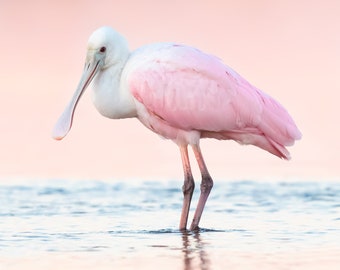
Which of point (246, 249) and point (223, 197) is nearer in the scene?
point (246, 249)

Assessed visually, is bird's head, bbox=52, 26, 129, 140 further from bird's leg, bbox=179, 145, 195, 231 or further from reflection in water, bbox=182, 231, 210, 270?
reflection in water, bbox=182, 231, 210, 270

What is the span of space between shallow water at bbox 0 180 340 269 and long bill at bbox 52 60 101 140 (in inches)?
41.1

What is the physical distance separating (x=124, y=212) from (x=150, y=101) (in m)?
2.37

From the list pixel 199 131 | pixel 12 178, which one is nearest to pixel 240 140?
pixel 199 131

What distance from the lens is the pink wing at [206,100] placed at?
14445 mm

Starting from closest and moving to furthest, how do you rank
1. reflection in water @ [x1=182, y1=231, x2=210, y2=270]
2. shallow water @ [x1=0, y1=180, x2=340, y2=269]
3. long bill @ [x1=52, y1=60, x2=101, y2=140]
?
reflection in water @ [x1=182, y1=231, x2=210, y2=270] → shallow water @ [x1=0, y1=180, x2=340, y2=269] → long bill @ [x1=52, y1=60, x2=101, y2=140]

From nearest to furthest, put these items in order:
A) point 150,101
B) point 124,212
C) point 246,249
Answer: point 246,249
point 150,101
point 124,212

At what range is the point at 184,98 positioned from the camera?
48.0 ft

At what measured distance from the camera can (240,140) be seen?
14891 millimetres

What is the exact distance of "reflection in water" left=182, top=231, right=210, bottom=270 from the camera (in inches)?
418

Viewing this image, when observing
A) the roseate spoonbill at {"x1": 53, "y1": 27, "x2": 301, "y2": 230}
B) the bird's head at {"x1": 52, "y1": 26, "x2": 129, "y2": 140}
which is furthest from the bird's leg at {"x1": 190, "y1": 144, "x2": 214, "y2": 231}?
the bird's head at {"x1": 52, "y1": 26, "x2": 129, "y2": 140}

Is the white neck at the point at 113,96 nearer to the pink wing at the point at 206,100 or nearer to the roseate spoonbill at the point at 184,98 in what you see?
the roseate spoonbill at the point at 184,98

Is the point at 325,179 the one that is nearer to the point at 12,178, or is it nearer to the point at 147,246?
the point at 12,178

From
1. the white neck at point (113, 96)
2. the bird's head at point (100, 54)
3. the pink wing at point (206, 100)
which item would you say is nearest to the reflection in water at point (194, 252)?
the pink wing at point (206, 100)
